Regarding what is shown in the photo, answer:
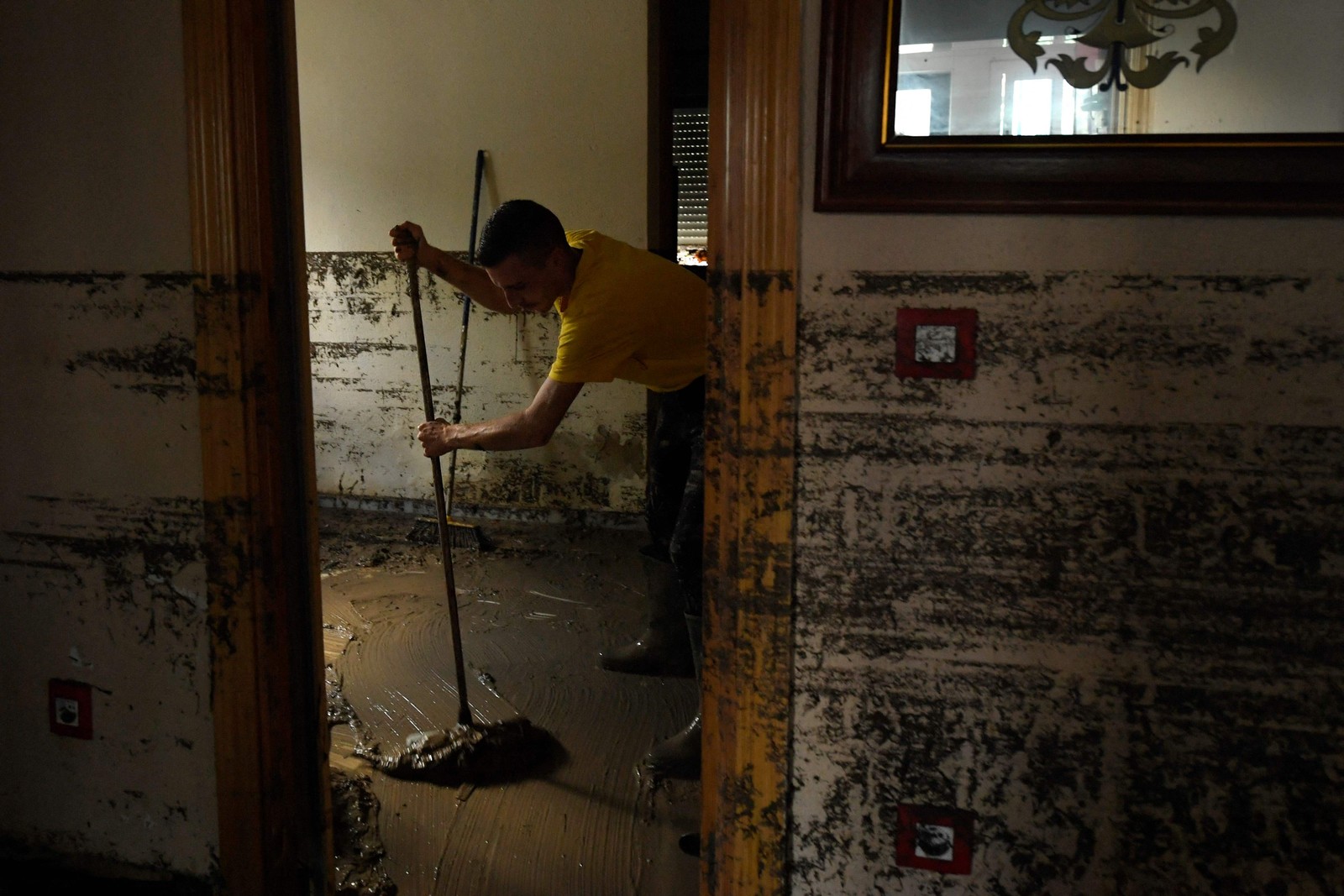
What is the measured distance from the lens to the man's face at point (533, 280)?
2.25 meters

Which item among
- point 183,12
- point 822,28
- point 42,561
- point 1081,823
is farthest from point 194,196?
point 1081,823

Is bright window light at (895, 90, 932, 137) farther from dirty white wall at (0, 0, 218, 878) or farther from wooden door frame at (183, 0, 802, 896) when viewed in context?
dirty white wall at (0, 0, 218, 878)

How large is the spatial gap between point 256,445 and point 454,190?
3.34 metres

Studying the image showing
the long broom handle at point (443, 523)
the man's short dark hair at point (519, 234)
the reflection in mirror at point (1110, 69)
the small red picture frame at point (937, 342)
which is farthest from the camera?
the long broom handle at point (443, 523)

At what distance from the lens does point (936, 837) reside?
131cm

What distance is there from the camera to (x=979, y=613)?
1.26m

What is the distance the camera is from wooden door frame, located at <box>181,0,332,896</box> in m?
1.47

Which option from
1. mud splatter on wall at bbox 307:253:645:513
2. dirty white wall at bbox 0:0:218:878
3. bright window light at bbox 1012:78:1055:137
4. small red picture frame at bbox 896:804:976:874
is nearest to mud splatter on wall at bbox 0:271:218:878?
dirty white wall at bbox 0:0:218:878

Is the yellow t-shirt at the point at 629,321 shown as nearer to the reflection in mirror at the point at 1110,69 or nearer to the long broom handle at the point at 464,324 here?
the reflection in mirror at the point at 1110,69

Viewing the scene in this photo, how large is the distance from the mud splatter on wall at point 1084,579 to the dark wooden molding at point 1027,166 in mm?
108

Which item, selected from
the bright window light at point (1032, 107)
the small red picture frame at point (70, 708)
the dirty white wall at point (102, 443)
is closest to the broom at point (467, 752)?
the dirty white wall at point (102, 443)

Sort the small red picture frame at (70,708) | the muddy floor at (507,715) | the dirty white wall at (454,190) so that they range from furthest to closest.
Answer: the dirty white wall at (454,190)
the muddy floor at (507,715)
the small red picture frame at (70,708)

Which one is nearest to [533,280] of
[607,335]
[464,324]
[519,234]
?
[519,234]

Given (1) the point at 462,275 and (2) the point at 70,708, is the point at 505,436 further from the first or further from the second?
(2) the point at 70,708
